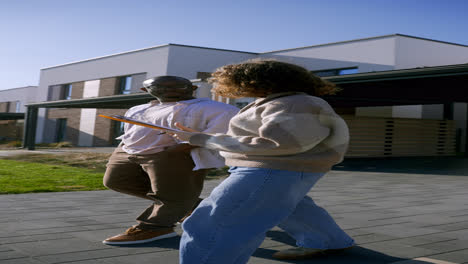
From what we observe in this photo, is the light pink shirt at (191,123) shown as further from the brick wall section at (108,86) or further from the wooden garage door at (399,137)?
→ the brick wall section at (108,86)

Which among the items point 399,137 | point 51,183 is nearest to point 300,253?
point 51,183

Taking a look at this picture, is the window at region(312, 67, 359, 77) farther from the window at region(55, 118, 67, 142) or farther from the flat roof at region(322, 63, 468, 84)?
the window at region(55, 118, 67, 142)

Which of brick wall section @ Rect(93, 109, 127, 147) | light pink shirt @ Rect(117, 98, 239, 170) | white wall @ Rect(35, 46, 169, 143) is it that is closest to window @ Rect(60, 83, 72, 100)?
white wall @ Rect(35, 46, 169, 143)

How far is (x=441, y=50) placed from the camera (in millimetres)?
22891

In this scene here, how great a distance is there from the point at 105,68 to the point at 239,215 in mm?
31956

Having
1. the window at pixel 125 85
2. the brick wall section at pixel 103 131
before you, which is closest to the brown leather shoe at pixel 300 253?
the brick wall section at pixel 103 131

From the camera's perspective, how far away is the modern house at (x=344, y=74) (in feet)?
64.3

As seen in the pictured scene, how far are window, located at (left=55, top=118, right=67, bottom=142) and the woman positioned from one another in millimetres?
35603

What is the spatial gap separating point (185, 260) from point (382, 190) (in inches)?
273

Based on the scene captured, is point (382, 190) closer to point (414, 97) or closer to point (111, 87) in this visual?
point (414, 97)

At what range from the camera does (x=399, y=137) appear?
2072 cm

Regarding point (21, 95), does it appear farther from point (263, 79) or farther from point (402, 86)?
point (263, 79)

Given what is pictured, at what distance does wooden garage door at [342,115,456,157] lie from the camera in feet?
64.0

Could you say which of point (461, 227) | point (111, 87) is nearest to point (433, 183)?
point (461, 227)
